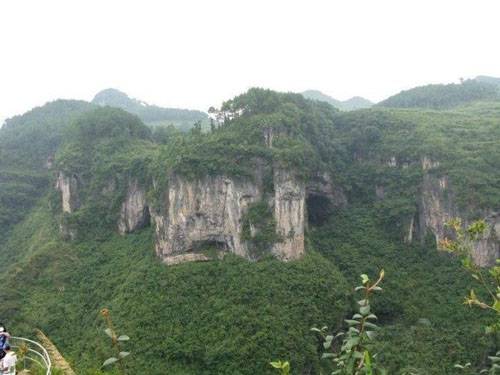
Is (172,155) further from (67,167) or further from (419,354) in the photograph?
(419,354)

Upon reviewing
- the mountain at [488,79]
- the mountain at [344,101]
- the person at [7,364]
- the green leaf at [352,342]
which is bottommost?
the person at [7,364]

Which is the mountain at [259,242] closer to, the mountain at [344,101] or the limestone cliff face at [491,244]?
the limestone cliff face at [491,244]

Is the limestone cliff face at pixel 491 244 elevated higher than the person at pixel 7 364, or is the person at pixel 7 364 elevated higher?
the person at pixel 7 364

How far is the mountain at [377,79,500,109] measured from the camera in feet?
192

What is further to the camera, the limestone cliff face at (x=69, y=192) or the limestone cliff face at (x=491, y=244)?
the limestone cliff face at (x=69, y=192)

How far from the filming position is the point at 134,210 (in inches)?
1377

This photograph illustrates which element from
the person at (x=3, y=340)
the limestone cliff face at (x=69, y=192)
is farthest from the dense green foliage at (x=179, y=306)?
the person at (x=3, y=340)

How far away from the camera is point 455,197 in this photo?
1150 inches

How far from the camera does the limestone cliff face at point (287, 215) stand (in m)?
28.8

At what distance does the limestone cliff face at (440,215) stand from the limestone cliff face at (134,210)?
19.3 m

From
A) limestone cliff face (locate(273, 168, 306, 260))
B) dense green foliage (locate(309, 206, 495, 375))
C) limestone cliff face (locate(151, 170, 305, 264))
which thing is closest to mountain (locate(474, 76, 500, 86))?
dense green foliage (locate(309, 206, 495, 375))

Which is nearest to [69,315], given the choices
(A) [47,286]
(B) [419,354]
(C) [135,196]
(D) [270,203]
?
(A) [47,286]

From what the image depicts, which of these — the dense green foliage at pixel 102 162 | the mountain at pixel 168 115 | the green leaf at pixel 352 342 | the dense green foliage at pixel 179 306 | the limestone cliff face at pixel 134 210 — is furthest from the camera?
the mountain at pixel 168 115

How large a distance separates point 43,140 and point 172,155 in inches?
1101
